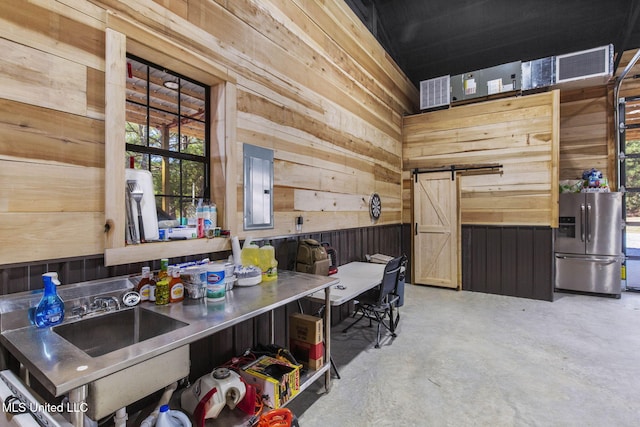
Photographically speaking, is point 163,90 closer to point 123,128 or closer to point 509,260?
point 123,128

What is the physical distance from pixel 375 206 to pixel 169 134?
127 inches

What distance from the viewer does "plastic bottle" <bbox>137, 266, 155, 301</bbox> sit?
1.72 m

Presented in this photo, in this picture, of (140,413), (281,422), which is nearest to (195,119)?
(140,413)

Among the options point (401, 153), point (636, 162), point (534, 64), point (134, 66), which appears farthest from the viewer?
point (401, 153)

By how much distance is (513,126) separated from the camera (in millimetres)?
5070

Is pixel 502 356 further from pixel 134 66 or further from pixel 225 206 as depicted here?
pixel 134 66

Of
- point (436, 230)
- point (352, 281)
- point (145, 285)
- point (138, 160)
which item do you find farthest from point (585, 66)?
point (145, 285)

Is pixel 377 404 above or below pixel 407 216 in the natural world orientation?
below

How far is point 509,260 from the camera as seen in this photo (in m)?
5.14

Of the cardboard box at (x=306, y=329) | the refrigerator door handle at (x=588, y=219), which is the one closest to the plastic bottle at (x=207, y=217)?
the cardboard box at (x=306, y=329)

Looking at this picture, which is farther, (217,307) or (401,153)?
(401,153)

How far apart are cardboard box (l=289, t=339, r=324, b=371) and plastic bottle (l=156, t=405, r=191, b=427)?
3.34ft

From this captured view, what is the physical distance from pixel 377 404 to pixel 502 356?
1.51 metres

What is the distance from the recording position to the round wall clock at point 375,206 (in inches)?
185
